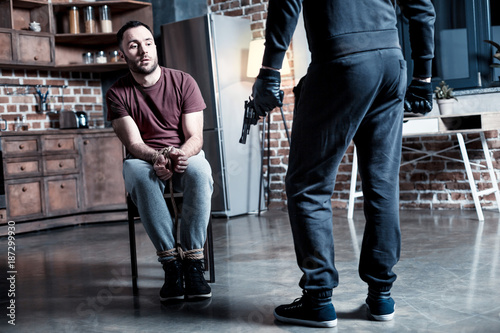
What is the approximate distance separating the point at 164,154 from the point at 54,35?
11.0 ft

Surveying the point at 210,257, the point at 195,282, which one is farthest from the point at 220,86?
the point at 195,282

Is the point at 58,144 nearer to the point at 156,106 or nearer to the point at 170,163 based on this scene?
the point at 156,106

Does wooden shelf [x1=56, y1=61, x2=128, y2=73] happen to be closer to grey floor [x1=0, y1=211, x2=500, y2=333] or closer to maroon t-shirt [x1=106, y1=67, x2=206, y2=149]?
grey floor [x1=0, y1=211, x2=500, y2=333]

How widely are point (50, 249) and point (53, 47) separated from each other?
7.13 feet

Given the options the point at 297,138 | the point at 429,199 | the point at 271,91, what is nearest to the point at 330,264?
the point at 297,138

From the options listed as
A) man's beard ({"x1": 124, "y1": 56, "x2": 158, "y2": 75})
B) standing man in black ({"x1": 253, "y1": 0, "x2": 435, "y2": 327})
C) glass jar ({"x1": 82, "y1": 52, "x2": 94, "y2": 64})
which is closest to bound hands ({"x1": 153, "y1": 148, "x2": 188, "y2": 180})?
man's beard ({"x1": 124, "y1": 56, "x2": 158, "y2": 75})

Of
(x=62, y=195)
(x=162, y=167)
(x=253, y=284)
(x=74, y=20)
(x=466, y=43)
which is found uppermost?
(x=74, y=20)

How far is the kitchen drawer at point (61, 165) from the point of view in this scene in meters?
5.09

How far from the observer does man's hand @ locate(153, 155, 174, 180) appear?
103 inches

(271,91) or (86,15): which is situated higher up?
(86,15)

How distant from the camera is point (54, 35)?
18.0ft

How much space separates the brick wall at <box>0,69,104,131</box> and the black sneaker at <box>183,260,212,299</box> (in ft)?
11.3

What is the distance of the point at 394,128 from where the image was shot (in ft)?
6.81

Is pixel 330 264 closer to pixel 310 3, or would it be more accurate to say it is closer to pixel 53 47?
pixel 310 3
